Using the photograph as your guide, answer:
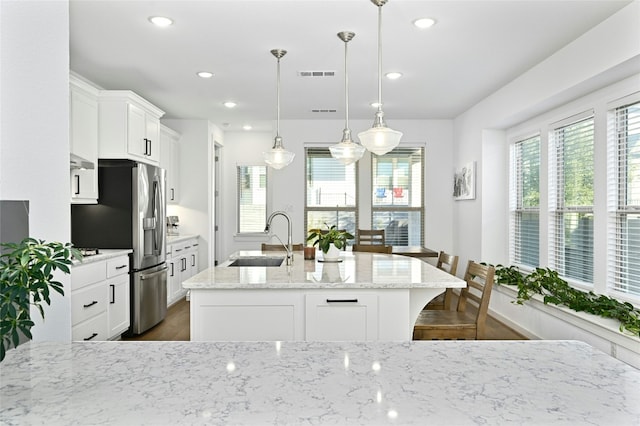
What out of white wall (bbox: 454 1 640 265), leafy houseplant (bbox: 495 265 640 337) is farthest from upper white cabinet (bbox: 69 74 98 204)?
leafy houseplant (bbox: 495 265 640 337)

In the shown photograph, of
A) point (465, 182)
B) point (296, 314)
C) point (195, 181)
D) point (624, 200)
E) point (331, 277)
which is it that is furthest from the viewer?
point (195, 181)

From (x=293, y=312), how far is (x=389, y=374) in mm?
1490

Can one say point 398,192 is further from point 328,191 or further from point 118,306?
point 118,306

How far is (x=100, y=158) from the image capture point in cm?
426

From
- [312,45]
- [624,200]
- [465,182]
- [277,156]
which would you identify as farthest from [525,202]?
[312,45]

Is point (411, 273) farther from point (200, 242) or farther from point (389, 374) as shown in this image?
point (200, 242)

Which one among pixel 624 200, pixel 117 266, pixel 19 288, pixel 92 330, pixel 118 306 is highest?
pixel 624 200

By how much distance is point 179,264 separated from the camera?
18.9 feet

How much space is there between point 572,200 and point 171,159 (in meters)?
4.70

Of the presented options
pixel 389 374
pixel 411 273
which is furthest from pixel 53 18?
pixel 411 273

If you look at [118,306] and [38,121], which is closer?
[38,121]

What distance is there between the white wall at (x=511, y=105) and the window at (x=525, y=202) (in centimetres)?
15

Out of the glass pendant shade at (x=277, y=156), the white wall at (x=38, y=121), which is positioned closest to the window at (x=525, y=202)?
the glass pendant shade at (x=277, y=156)

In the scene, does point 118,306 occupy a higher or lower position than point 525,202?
lower
